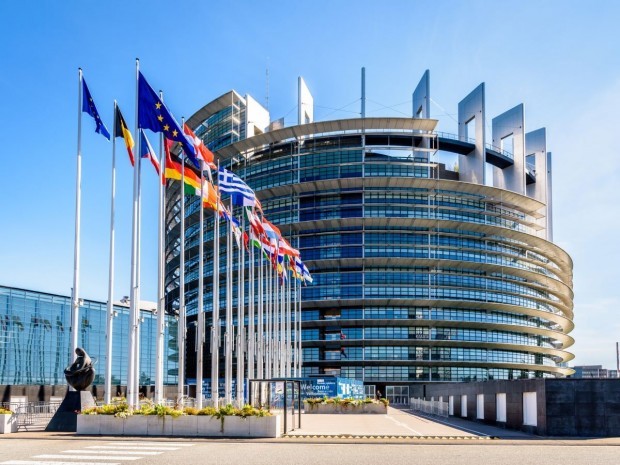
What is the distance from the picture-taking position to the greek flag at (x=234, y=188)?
41.9 m

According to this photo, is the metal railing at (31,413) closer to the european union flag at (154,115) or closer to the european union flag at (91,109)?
the european union flag at (91,109)

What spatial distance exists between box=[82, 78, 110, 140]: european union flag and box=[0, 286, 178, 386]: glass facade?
22.4m

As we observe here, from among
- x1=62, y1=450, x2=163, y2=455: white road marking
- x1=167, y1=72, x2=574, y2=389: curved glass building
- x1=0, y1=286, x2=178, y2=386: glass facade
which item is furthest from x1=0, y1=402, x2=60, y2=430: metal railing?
x1=167, y1=72, x2=574, y2=389: curved glass building

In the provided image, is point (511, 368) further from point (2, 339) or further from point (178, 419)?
point (178, 419)

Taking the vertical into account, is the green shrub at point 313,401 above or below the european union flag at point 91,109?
below

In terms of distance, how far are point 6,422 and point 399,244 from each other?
83.0 metres

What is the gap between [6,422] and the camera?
3244 centimetres

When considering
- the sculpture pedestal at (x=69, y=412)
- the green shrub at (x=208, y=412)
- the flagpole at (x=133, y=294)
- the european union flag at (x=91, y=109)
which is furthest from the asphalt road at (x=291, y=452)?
the european union flag at (x=91, y=109)

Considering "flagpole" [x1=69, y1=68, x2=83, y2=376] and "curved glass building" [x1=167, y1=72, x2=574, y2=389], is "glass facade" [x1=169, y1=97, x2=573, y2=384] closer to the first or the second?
"curved glass building" [x1=167, y1=72, x2=574, y2=389]

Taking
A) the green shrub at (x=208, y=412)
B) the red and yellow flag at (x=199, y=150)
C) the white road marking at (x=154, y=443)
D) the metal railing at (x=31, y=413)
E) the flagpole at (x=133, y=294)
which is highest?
the red and yellow flag at (x=199, y=150)

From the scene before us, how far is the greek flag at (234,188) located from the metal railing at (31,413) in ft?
52.1

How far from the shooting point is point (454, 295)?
110500 millimetres

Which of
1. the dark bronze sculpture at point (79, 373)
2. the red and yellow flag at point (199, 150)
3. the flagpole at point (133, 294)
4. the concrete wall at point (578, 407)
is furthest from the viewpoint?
the red and yellow flag at point (199, 150)

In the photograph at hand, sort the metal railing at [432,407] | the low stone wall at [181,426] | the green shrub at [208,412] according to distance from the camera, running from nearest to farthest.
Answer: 1. the low stone wall at [181,426]
2. the green shrub at [208,412]
3. the metal railing at [432,407]
